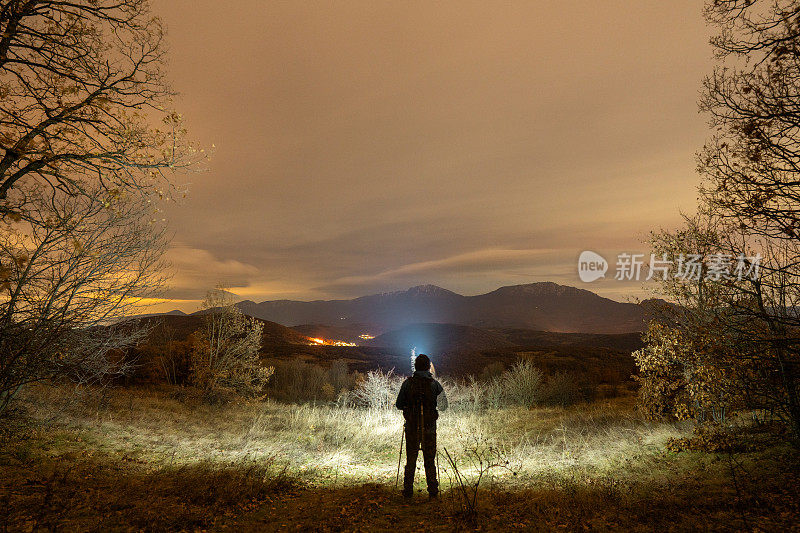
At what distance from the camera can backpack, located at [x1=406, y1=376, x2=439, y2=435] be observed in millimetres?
7570

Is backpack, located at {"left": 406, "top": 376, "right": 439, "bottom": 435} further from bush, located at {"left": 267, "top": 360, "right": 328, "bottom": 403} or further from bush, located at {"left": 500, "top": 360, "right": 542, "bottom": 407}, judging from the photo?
bush, located at {"left": 267, "top": 360, "right": 328, "bottom": 403}

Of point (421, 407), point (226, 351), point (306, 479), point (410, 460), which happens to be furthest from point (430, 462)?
point (226, 351)

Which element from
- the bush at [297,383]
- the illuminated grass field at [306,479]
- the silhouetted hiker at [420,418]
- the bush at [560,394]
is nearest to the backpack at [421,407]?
the silhouetted hiker at [420,418]

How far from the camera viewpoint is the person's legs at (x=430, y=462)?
7.32m

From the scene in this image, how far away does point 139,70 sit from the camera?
24.1 ft

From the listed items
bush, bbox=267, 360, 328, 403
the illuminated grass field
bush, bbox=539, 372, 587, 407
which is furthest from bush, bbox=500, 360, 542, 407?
bush, bbox=267, 360, 328, 403

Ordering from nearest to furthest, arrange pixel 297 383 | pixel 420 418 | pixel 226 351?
pixel 420 418 → pixel 226 351 → pixel 297 383

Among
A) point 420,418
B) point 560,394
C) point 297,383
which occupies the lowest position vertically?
point 297,383

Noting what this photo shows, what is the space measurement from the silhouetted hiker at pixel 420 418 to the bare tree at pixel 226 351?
2097 centimetres

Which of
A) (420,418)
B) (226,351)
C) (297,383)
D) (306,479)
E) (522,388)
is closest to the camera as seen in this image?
(420,418)

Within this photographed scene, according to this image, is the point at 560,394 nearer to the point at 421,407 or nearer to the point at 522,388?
the point at 522,388

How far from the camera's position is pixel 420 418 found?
762 centimetres

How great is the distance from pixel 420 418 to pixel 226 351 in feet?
73.0

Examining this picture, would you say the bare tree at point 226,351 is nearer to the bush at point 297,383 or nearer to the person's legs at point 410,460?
the bush at point 297,383
